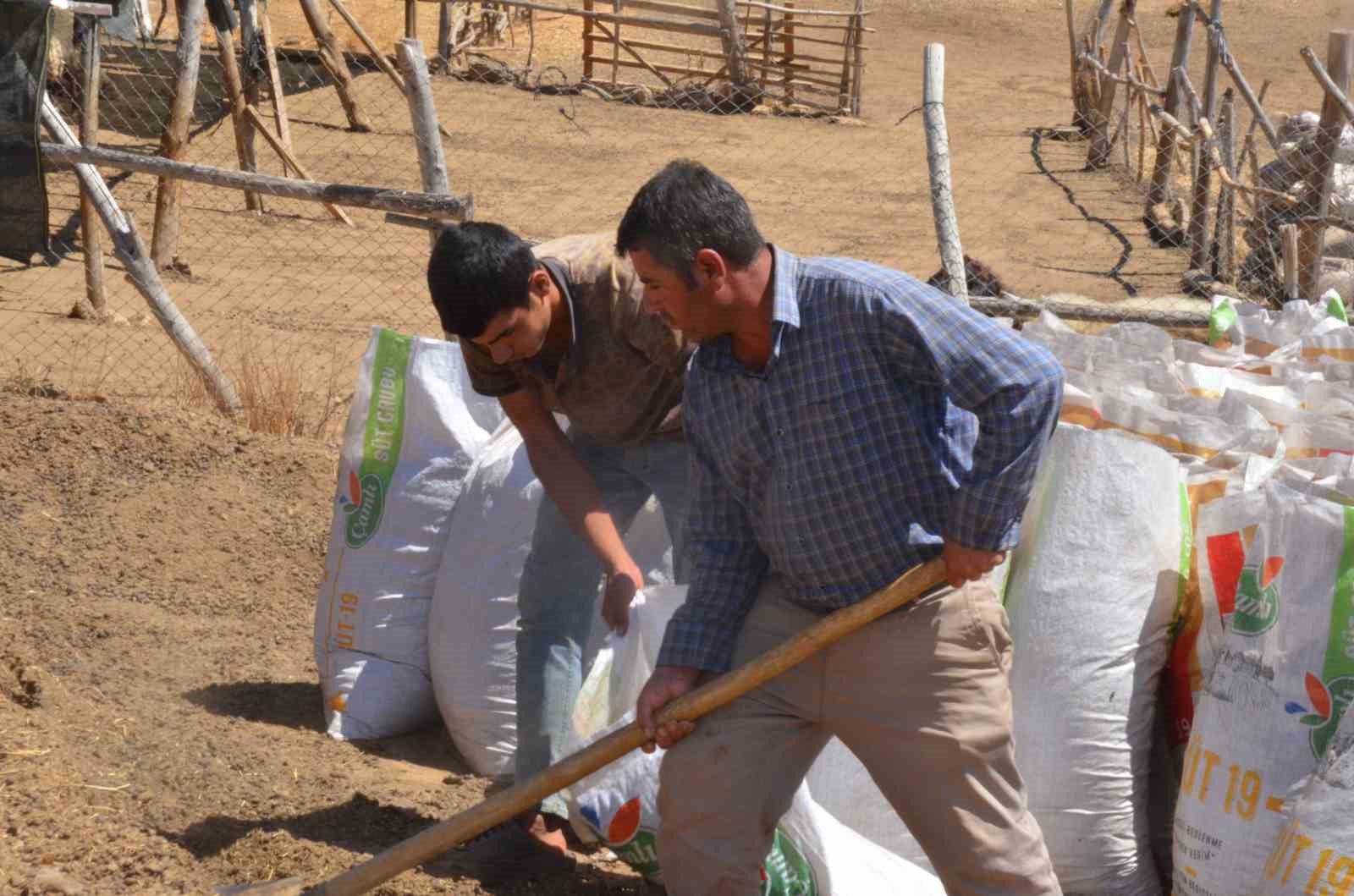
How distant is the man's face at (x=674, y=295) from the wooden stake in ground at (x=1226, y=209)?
6.71m

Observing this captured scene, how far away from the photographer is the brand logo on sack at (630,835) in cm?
300

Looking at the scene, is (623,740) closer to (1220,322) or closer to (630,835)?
(630,835)

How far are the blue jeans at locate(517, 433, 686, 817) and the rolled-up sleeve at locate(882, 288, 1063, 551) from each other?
1.07 m

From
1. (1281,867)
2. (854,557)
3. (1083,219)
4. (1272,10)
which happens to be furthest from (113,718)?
(1272,10)

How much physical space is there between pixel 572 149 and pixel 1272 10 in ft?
48.0

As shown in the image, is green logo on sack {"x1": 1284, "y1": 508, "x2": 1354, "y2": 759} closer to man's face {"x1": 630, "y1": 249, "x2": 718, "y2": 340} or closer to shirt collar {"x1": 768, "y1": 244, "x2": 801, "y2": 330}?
shirt collar {"x1": 768, "y1": 244, "x2": 801, "y2": 330}

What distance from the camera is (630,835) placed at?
3.00 metres

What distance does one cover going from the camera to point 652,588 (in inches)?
119

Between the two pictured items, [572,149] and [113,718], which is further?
[572,149]

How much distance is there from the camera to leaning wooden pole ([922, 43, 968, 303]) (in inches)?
187

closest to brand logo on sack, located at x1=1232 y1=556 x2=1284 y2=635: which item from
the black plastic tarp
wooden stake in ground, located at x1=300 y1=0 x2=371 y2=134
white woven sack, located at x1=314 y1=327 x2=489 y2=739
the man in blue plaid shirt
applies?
the man in blue plaid shirt

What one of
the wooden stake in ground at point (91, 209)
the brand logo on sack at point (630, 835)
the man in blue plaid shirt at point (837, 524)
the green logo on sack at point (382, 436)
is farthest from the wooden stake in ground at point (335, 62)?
the man in blue plaid shirt at point (837, 524)

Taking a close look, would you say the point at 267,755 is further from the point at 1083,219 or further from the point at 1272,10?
the point at 1272,10

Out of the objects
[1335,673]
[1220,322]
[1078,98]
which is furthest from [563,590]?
[1078,98]
